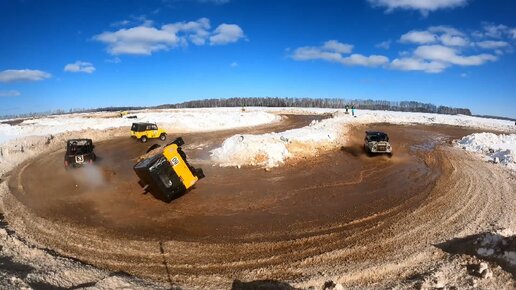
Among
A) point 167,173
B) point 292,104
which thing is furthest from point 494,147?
point 292,104

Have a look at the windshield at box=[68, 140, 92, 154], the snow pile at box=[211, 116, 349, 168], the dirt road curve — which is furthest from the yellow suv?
the snow pile at box=[211, 116, 349, 168]

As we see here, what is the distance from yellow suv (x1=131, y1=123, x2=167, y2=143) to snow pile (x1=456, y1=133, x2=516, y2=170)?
93.8 feet

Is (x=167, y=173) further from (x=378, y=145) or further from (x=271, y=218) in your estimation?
(x=378, y=145)

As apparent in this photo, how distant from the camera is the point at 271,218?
1390 centimetres

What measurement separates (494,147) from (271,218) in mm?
22090

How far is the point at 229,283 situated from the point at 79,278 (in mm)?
3756

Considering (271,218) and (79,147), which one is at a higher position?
(79,147)

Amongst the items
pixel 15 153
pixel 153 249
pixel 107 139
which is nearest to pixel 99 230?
pixel 153 249

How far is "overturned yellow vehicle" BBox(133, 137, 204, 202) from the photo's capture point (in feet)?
49.5

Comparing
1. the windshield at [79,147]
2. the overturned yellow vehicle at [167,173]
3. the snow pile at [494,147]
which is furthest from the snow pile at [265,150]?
the snow pile at [494,147]

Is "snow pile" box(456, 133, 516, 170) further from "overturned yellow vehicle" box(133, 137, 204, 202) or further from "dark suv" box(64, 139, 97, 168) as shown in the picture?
"dark suv" box(64, 139, 97, 168)

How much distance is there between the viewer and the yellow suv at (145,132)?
3591 cm

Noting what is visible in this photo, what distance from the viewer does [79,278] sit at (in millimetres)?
8852

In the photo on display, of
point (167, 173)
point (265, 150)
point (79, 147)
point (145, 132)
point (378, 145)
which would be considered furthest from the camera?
point (145, 132)
